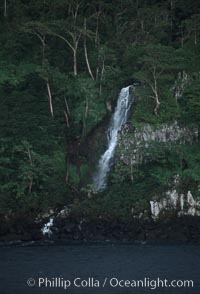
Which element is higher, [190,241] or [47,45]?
[47,45]

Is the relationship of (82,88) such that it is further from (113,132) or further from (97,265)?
(97,265)

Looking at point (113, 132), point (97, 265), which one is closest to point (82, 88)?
point (113, 132)

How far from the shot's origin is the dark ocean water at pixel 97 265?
32.7 meters

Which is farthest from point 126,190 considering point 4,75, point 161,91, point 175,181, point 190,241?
point 4,75

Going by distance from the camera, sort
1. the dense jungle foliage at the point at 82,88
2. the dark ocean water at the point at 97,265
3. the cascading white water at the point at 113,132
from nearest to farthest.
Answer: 1. the dark ocean water at the point at 97,265
2. the dense jungle foliage at the point at 82,88
3. the cascading white water at the point at 113,132

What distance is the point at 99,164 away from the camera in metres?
59.0

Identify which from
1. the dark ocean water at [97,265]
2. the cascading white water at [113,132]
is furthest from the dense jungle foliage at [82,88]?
the dark ocean water at [97,265]

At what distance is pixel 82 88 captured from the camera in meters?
63.1

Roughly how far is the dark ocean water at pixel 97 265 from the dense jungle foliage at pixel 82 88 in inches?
281

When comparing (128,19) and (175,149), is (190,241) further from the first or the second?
(128,19)

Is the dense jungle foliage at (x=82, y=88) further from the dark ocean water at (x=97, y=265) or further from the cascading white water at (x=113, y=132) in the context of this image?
the dark ocean water at (x=97, y=265)

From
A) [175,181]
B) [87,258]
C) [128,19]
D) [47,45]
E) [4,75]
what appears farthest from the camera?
[128,19]

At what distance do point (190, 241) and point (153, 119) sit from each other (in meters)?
13.3

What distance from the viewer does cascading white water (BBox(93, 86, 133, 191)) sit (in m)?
58.0
